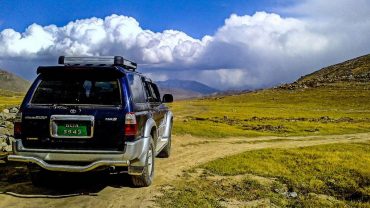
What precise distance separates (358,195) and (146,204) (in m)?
6.87

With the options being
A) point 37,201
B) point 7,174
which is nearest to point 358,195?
point 37,201

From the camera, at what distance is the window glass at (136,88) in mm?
10211

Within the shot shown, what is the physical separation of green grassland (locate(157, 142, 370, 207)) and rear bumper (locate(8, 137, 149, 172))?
5.30ft

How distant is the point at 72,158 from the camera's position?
366 inches

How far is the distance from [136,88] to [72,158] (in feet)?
8.18

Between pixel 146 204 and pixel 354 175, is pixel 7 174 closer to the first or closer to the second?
pixel 146 204

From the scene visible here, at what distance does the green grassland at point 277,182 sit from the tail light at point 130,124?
1.93 metres

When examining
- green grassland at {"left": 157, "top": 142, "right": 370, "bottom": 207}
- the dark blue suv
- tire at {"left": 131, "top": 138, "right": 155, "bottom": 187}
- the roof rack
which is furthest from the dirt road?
the roof rack

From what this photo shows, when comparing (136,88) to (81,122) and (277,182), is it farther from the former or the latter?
(277,182)

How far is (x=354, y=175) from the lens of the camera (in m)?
15.1

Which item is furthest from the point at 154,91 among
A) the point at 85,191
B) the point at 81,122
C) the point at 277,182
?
the point at 81,122

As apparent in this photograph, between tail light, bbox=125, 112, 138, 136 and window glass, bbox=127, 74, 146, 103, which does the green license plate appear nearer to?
tail light, bbox=125, 112, 138, 136

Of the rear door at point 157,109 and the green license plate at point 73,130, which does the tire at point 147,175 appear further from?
the green license plate at point 73,130

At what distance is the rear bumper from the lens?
9.27 meters
